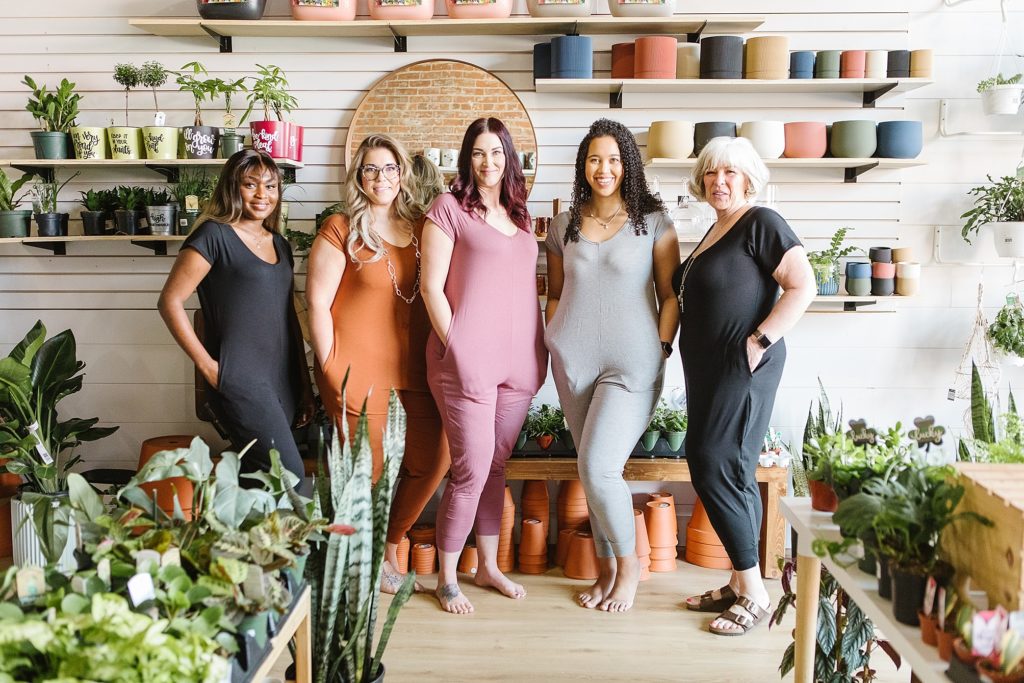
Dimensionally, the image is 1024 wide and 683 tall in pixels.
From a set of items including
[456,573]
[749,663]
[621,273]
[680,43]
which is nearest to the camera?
[749,663]

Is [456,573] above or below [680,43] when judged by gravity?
below

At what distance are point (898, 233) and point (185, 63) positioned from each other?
3266 mm

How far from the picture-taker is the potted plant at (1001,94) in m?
3.46

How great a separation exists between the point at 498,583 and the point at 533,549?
0.97ft

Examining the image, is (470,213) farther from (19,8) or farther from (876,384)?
(19,8)

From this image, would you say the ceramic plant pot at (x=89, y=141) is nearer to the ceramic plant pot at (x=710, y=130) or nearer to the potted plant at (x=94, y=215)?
the potted plant at (x=94, y=215)

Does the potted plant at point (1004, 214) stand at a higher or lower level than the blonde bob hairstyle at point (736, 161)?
lower

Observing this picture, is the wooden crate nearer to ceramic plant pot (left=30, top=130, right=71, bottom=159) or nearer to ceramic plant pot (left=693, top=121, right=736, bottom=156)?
ceramic plant pot (left=693, top=121, right=736, bottom=156)

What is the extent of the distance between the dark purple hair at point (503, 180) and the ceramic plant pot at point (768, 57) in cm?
117

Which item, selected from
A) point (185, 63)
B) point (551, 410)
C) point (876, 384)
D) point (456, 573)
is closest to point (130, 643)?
point (456, 573)

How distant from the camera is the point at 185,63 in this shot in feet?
12.3

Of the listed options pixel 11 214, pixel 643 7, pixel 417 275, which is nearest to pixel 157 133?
pixel 11 214

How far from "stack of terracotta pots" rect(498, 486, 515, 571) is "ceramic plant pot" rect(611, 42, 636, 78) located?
71.9 inches

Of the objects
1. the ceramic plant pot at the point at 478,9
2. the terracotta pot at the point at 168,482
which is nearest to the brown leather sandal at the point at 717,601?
the terracotta pot at the point at 168,482
